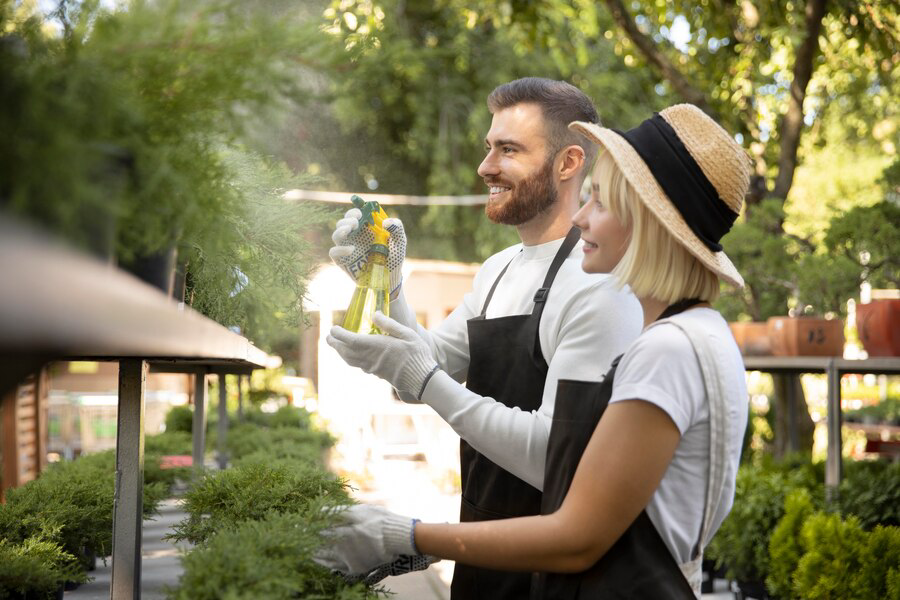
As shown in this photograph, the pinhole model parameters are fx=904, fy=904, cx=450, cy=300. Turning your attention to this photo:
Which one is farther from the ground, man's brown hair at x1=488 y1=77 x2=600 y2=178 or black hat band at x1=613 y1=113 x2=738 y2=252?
man's brown hair at x1=488 y1=77 x2=600 y2=178

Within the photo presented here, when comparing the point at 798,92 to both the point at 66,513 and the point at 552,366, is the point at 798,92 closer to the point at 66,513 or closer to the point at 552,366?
the point at 552,366

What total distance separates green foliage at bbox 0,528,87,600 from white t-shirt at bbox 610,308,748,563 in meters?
0.99

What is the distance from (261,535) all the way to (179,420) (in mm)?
4255

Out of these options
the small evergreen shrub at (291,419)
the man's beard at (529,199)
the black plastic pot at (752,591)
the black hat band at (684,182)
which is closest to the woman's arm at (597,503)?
the black hat band at (684,182)

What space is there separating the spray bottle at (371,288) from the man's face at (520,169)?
0.39 metres

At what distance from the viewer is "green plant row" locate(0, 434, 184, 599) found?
1495 millimetres

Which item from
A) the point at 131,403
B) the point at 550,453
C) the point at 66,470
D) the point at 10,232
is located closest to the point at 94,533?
the point at 131,403

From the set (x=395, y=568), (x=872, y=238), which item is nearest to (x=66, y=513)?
(x=395, y=568)

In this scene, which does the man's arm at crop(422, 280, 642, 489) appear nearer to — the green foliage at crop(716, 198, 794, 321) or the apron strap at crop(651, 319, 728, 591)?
the apron strap at crop(651, 319, 728, 591)

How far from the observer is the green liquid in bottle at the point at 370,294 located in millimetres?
1782

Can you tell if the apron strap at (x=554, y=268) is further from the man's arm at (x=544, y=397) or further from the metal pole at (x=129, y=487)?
the metal pole at (x=129, y=487)

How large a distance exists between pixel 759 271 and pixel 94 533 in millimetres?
4083

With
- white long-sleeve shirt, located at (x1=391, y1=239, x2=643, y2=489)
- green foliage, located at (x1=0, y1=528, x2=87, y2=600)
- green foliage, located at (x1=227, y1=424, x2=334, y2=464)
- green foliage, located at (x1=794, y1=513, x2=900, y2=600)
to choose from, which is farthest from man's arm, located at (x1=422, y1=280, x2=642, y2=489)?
green foliage, located at (x1=227, y1=424, x2=334, y2=464)

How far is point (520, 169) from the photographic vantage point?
6.88 feet
